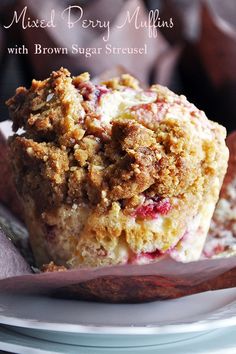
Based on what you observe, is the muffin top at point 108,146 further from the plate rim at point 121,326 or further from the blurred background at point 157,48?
the blurred background at point 157,48

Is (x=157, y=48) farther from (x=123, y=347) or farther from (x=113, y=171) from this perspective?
(x=123, y=347)

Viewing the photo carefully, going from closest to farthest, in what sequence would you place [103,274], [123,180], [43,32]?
1. [103,274]
2. [123,180]
3. [43,32]

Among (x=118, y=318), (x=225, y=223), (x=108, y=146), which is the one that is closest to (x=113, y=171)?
(x=108, y=146)

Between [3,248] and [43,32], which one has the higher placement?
[3,248]

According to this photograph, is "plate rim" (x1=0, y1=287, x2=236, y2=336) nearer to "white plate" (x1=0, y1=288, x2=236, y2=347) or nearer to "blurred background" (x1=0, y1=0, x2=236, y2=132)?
"white plate" (x1=0, y1=288, x2=236, y2=347)

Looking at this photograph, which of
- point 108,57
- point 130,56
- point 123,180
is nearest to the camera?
point 123,180

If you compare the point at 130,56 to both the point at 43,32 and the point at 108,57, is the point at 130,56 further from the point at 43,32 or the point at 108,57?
the point at 43,32

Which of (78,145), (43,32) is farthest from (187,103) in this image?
(43,32)
